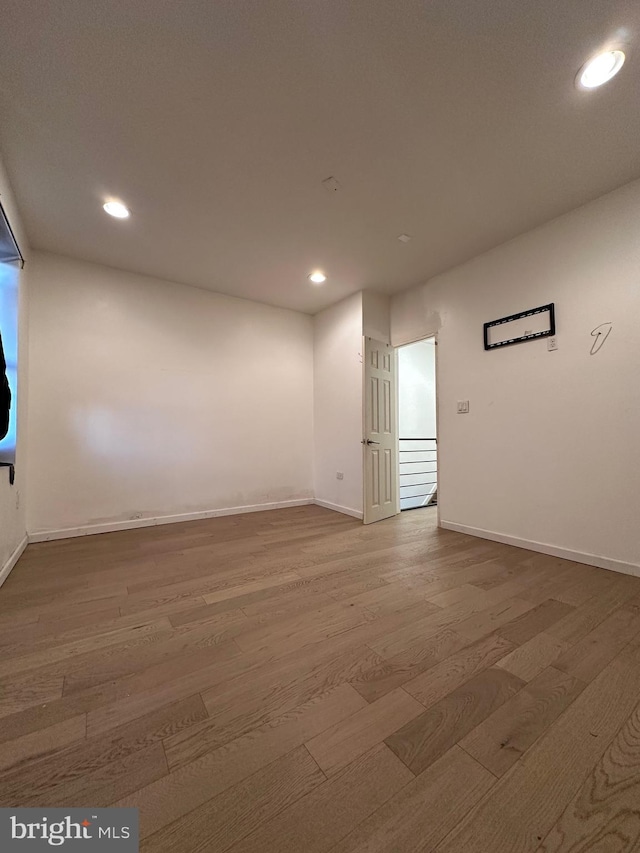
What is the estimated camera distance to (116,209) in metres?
2.63

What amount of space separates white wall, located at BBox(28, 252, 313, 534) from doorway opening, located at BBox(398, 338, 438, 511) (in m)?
1.59

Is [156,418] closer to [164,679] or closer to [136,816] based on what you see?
[164,679]

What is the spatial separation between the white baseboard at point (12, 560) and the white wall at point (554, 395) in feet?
12.6

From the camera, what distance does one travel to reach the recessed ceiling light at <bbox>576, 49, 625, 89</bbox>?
159cm

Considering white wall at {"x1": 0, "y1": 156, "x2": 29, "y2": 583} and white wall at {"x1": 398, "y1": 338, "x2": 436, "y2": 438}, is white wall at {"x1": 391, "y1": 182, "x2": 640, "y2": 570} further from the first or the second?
white wall at {"x1": 0, "y1": 156, "x2": 29, "y2": 583}

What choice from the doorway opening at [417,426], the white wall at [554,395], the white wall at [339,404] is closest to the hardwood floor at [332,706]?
the white wall at [554,395]

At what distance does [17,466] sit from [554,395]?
4598 mm

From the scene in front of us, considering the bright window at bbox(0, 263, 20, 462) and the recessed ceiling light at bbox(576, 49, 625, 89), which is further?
the bright window at bbox(0, 263, 20, 462)

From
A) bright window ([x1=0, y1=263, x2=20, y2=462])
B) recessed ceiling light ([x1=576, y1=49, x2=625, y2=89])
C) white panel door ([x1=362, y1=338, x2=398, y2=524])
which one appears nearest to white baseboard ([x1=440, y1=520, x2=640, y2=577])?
white panel door ([x1=362, y1=338, x2=398, y2=524])

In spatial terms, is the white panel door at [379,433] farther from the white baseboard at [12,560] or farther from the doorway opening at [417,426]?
the white baseboard at [12,560]

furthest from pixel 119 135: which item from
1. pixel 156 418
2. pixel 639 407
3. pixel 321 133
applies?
pixel 639 407

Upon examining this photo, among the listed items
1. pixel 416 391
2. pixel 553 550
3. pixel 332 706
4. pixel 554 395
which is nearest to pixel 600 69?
pixel 554 395

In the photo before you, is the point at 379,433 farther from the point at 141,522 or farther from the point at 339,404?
the point at 141,522

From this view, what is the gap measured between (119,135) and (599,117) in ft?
9.36
